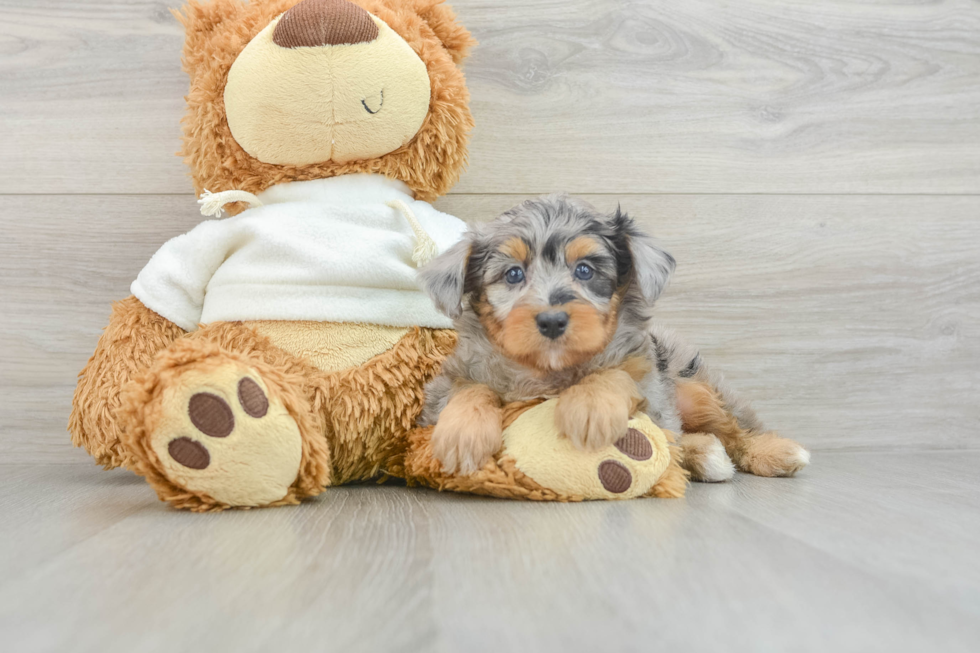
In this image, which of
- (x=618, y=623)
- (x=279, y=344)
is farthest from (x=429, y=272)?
(x=618, y=623)

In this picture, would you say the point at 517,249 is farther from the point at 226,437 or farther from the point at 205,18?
the point at 205,18

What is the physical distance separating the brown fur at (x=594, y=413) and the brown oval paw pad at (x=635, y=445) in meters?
0.02

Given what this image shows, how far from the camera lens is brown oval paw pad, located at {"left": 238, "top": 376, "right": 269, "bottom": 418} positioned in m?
1.13

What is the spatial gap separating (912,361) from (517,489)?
144 centimetres

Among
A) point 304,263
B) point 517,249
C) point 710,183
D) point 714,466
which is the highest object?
point 710,183

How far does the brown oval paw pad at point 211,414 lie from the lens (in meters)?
1.10

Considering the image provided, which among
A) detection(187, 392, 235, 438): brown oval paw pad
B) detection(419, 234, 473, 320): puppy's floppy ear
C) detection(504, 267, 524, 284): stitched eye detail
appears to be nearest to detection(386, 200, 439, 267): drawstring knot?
detection(419, 234, 473, 320): puppy's floppy ear

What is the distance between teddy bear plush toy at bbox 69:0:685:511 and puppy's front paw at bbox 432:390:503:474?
3cm

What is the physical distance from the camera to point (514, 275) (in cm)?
136

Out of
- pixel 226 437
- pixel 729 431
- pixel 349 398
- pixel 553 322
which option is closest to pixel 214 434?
pixel 226 437

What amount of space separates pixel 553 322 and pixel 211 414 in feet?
1.87

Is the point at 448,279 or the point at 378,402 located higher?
the point at 448,279

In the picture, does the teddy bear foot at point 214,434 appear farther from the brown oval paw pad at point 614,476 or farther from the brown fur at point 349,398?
the brown oval paw pad at point 614,476

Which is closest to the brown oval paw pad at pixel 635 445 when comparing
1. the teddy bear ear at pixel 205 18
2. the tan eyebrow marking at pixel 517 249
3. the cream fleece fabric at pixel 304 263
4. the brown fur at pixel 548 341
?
the brown fur at pixel 548 341
